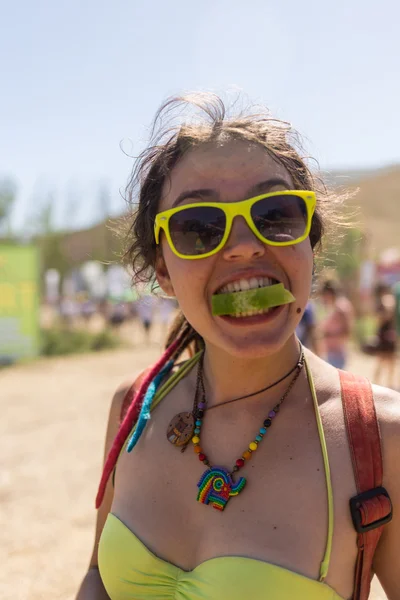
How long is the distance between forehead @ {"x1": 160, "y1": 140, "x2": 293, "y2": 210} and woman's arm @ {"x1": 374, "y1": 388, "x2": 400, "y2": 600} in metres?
0.61

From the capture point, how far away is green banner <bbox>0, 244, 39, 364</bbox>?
11883 millimetres

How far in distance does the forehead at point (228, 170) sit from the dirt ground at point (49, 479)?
127 centimetres

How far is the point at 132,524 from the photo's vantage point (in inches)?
59.8

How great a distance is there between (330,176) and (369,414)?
35.8 inches

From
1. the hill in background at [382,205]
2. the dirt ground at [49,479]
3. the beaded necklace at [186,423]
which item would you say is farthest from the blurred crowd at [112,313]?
the hill in background at [382,205]

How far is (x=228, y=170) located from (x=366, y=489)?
83cm

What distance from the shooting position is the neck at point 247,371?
1.55m

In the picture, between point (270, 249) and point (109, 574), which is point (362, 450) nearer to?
point (270, 249)

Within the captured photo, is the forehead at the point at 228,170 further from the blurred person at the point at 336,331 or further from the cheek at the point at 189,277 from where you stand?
the blurred person at the point at 336,331

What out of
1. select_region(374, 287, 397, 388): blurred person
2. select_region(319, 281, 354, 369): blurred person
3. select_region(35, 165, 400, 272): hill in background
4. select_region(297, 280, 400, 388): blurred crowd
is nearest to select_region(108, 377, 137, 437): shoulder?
select_region(297, 280, 400, 388): blurred crowd

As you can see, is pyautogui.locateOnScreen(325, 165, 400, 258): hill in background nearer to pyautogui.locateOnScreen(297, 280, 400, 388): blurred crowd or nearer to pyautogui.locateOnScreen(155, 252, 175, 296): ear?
pyautogui.locateOnScreen(297, 280, 400, 388): blurred crowd

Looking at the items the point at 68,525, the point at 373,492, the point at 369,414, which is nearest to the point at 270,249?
the point at 369,414

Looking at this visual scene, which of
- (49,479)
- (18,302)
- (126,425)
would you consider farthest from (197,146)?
(18,302)

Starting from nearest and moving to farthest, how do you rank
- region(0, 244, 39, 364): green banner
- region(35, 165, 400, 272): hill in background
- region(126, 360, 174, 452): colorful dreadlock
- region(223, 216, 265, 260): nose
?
region(223, 216, 265, 260): nose → region(126, 360, 174, 452): colorful dreadlock → region(0, 244, 39, 364): green banner → region(35, 165, 400, 272): hill in background
